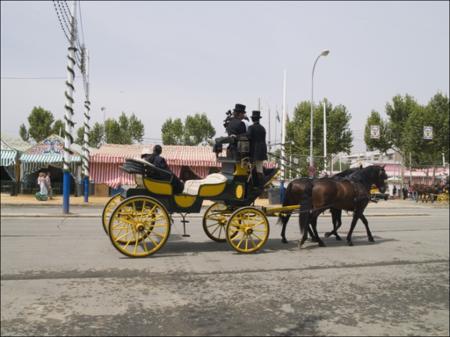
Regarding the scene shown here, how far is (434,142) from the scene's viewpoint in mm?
40188

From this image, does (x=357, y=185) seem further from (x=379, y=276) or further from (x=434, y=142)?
(x=434, y=142)

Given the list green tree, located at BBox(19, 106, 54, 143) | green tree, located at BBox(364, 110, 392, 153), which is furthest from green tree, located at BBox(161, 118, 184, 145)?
green tree, located at BBox(364, 110, 392, 153)

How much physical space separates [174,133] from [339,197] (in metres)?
55.9

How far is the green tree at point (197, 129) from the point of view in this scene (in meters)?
63.5

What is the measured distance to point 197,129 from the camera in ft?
209

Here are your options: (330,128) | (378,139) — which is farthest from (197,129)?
(378,139)

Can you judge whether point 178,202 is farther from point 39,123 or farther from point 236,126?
point 39,123

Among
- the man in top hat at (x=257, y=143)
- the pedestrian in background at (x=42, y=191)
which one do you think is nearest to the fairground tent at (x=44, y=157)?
the pedestrian in background at (x=42, y=191)

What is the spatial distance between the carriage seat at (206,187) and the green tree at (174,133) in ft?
184

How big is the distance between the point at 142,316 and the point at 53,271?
2103mm

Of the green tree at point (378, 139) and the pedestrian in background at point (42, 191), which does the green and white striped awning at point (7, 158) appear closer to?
the pedestrian in background at point (42, 191)

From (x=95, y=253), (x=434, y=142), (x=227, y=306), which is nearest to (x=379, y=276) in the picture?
(x=227, y=306)

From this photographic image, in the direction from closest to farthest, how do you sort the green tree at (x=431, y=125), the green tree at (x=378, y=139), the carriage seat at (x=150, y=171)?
the carriage seat at (x=150, y=171) → the green tree at (x=431, y=125) → the green tree at (x=378, y=139)

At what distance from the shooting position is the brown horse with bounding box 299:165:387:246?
27.8 ft
